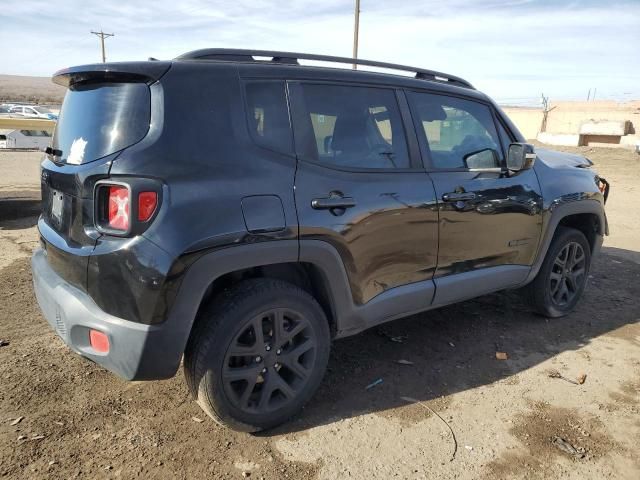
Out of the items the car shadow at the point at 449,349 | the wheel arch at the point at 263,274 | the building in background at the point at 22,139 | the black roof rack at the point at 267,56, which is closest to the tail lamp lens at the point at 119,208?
the wheel arch at the point at 263,274

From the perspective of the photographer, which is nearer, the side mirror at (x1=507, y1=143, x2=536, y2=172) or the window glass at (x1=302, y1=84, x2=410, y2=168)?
the window glass at (x1=302, y1=84, x2=410, y2=168)

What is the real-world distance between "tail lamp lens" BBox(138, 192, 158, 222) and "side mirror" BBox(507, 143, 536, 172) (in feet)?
8.76

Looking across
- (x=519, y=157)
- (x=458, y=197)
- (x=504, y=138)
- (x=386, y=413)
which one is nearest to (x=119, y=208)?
(x=386, y=413)

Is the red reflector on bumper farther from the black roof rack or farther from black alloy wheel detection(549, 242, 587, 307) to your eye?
black alloy wheel detection(549, 242, 587, 307)

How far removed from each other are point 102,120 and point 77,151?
0.74 feet

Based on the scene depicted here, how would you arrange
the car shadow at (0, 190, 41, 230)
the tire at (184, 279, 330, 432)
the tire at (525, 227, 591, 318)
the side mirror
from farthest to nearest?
the car shadow at (0, 190, 41, 230)
the tire at (525, 227, 591, 318)
the side mirror
the tire at (184, 279, 330, 432)

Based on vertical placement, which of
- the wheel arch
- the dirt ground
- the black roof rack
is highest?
the black roof rack

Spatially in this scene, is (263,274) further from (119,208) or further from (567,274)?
(567,274)

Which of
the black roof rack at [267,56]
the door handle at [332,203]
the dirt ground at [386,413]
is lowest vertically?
the dirt ground at [386,413]

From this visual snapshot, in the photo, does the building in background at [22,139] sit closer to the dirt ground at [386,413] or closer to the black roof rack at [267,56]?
the dirt ground at [386,413]

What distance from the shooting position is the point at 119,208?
7.60 ft

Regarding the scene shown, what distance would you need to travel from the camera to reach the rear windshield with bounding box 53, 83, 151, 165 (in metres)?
2.40

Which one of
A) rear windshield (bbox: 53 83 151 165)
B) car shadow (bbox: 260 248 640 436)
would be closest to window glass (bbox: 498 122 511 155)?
car shadow (bbox: 260 248 640 436)

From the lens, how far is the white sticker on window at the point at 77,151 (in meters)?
2.56
